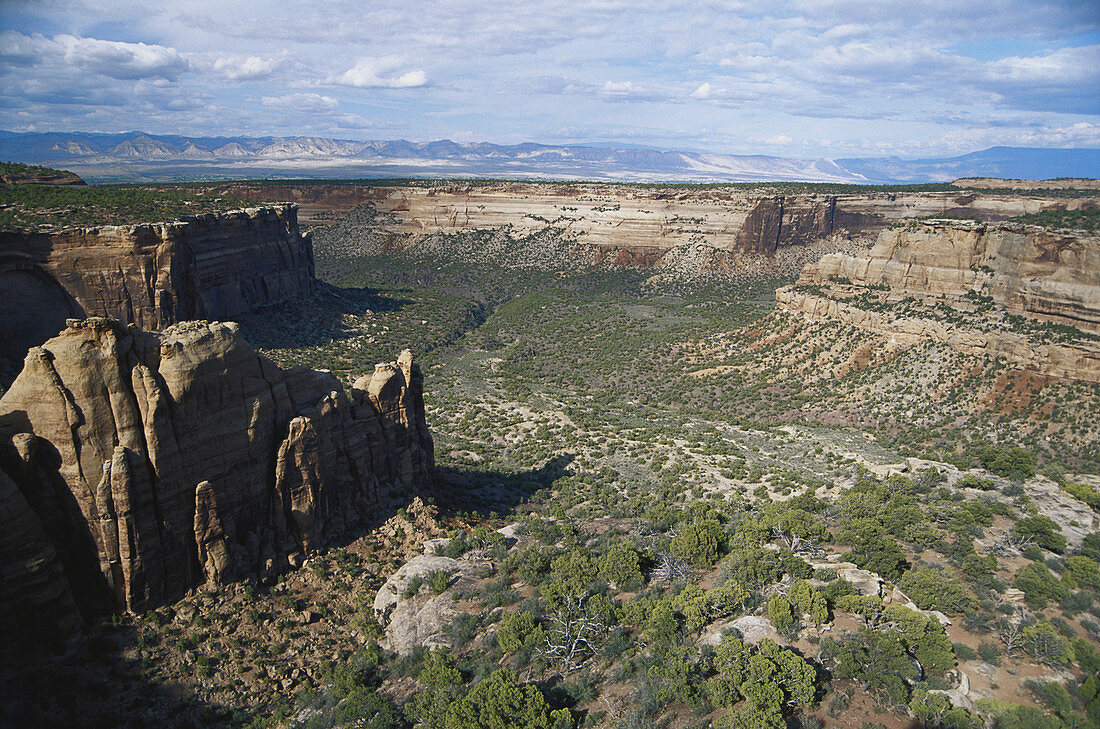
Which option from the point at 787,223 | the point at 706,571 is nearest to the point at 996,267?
the point at 706,571

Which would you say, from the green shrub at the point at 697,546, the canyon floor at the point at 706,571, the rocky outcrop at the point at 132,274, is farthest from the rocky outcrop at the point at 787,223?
the green shrub at the point at 697,546

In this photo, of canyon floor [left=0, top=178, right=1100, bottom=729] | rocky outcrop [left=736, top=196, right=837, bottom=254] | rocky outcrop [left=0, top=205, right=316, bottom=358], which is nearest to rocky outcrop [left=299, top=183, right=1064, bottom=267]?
rocky outcrop [left=736, top=196, right=837, bottom=254]

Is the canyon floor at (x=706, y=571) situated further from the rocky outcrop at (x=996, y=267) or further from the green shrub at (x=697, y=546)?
the rocky outcrop at (x=996, y=267)

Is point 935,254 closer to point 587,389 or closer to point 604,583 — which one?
point 587,389

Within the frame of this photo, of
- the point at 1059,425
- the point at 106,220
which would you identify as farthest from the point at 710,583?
the point at 106,220

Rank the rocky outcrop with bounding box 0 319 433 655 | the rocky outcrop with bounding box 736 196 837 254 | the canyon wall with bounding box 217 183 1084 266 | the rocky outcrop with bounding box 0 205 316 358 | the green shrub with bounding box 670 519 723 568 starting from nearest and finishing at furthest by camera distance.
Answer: the rocky outcrop with bounding box 0 319 433 655 → the green shrub with bounding box 670 519 723 568 → the rocky outcrop with bounding box 0 205 316 358 → the canyon wall with bounding box 217 183 1084 266 → the rocky outcrop with bounding box 736 196 837 254

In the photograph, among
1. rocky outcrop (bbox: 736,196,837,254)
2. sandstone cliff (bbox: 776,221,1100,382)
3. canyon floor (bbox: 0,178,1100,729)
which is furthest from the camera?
rocky outcrop (bbox: 736,196,837,254)

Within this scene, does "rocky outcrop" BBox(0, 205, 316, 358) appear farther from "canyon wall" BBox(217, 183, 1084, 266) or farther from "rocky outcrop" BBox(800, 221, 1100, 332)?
"rocky outcrop" BBox(800, 221, 1100, 332)
